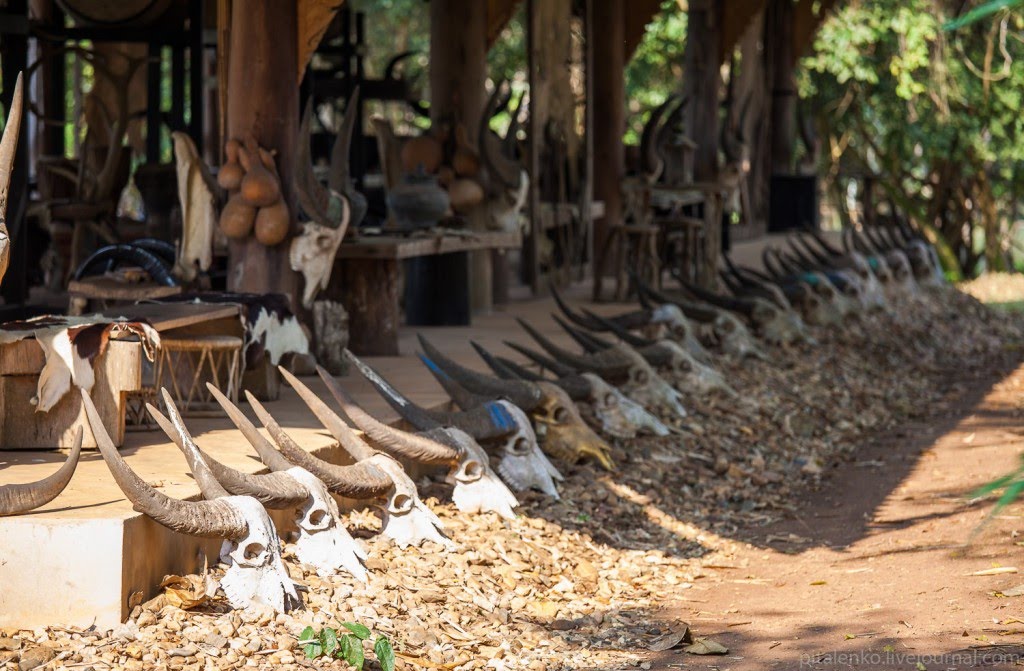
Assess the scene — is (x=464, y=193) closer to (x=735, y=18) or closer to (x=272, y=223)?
(x=272, y=223)

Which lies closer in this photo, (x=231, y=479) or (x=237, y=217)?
(x=231, y=479)

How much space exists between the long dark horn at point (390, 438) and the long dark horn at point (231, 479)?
878mm

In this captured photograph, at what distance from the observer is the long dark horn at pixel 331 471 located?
16.5 feet

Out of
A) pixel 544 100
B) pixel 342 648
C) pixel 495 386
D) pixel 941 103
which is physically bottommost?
pixel 342 648

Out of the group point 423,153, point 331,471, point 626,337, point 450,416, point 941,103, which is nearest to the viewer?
point 331,471

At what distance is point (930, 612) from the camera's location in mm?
4930

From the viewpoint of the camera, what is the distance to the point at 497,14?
12.6 m

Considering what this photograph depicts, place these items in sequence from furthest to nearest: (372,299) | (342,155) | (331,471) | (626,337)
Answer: (626,337) < (372,299) < (342,155) < (331,471)

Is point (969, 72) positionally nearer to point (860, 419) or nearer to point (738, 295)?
point (738, 295)

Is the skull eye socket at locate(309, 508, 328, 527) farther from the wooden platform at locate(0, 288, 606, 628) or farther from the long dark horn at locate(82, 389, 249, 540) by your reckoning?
the long dark horn at locate(82, 389, 249, 540)

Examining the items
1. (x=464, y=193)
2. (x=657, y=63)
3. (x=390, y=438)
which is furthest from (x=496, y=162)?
(x=657, y=63)

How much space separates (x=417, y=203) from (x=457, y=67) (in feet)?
5.30

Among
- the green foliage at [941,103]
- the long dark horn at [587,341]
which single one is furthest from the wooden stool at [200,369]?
the green foliage at [941,103]

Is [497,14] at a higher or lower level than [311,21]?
A: higher
